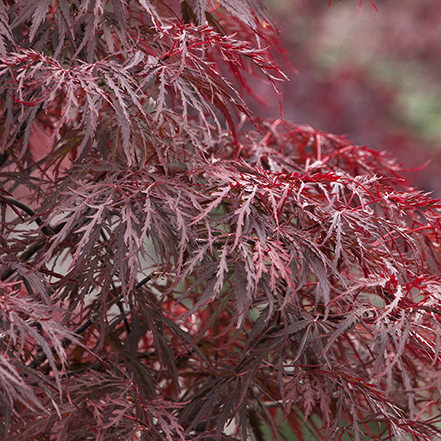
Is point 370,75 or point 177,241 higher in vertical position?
point 370,75

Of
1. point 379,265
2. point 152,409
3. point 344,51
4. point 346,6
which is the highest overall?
point 346,6

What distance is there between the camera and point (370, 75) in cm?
380

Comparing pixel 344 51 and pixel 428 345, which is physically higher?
pixel 344 51

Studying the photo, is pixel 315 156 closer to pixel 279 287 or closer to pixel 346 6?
pixel 279 287

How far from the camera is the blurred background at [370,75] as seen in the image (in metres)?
3.49

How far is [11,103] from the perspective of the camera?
62cm

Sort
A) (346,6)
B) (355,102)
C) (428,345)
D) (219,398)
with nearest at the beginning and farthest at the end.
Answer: (428,345)
(219,398)
(355,102)
(346,6)

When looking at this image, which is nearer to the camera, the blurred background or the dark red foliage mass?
Result: the dark red foliage mass

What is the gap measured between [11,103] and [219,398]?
0.49 meters

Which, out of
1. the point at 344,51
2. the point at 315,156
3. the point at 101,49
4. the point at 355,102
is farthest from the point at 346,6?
the point at 101,49

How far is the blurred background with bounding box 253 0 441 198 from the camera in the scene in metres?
3.49

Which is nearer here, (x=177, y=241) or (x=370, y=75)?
(x=177, y=241)

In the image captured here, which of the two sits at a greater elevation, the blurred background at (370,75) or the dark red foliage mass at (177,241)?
the blurred background at (370,75)

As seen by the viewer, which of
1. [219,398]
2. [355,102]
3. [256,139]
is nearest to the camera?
[219,398]
